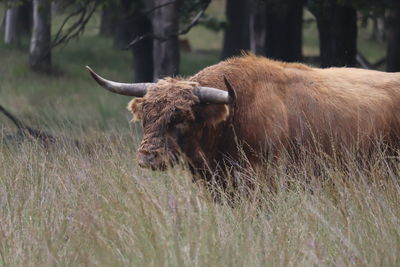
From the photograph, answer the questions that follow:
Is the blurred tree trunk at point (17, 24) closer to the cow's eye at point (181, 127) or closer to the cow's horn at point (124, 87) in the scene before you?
the cow's horn at point (124, 87)

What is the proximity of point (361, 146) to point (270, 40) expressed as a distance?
1109 cm

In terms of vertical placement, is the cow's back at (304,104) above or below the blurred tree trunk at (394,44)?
above

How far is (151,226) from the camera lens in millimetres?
5793

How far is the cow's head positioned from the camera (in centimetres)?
852

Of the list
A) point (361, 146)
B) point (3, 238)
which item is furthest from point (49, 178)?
point (361, 146)

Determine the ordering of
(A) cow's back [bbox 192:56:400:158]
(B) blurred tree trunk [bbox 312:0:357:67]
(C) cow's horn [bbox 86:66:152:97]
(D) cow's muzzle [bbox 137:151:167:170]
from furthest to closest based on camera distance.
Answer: (B) blurred tree trunk [bbox 312:0:357:67]
(C) cow's horn [bbox 86:66:152:97]
(A) cow's back [bbox 192:56:400:158]
(D) cow's muzzle [bbox 137:151:167:170]

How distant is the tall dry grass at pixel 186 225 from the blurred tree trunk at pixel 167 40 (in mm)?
9375

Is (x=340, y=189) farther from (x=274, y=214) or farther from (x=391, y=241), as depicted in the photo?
(x=391, y=241)

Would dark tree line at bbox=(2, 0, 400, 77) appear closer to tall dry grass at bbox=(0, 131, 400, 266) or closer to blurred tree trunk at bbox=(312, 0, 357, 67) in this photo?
blurred tree trunk at bbox=(312, 0, 357, 67)

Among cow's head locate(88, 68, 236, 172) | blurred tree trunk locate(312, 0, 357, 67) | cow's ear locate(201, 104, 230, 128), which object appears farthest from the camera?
blurred tree trunk locate(312, 0, 357, 67)

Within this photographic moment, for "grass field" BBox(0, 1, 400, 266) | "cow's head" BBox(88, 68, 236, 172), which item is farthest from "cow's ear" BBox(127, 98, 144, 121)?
"grass field" BBox(0, 1, 400, 266)

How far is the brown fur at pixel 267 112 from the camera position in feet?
28.5

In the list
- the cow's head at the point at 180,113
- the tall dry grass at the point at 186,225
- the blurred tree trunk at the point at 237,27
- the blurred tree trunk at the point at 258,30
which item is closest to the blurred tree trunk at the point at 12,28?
the blurred tree trunk at the point at 237,27

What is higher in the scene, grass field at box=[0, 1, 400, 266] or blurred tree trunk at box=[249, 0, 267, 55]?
grass field at box=[0, 1, 400, 266]
